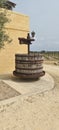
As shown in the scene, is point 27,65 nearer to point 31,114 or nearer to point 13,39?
point 13,39

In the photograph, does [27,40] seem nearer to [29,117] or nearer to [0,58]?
[0,58]

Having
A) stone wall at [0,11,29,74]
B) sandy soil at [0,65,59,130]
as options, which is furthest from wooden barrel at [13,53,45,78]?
stone wall at [0,11,29,74]

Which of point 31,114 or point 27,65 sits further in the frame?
point 27,65

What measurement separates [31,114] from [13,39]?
525 cm

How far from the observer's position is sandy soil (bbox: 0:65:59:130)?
524cm

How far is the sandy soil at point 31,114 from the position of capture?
5.24 meters

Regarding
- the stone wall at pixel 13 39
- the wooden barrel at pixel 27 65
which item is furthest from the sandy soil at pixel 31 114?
the stone wall at pixel 13 39

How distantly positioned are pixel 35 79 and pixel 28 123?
3438 mm

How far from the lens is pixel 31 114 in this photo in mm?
5773

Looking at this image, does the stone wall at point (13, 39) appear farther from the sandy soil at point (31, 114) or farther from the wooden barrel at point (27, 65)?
the sandy soil at point (31, 114)

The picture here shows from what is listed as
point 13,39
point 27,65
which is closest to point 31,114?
point 27,65

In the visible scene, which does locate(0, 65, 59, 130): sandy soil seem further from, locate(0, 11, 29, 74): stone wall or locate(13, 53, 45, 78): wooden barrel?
locate(0, 11, 29, 74): stone wall

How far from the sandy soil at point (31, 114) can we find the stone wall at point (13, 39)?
11.4ft

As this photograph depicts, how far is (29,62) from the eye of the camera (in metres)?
8.16
